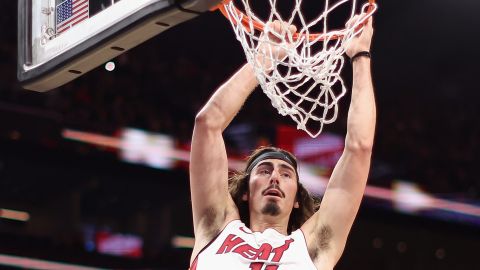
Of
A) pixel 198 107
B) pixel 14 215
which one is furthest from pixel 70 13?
pixel 198 107

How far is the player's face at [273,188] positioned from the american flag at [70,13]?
39.2 inches

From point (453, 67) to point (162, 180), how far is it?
17.8 feet

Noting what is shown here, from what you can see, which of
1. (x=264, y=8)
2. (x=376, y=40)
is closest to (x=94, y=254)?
(x=264, y=8)

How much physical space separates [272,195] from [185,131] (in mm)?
6770

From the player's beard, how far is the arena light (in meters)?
6.33

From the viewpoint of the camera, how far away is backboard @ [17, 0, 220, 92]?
10.00 feet

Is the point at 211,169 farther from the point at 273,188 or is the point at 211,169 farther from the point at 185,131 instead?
the point at 185,131

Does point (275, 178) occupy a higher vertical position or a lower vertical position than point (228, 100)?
lower

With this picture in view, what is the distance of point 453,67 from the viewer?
44.3 feet

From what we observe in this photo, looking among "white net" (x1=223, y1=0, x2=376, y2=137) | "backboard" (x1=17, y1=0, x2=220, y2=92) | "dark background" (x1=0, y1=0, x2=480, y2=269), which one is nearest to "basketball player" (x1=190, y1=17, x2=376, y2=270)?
"white net" (x1=223, y1=0, x2=376, y2=137)

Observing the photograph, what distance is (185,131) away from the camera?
34.3ft

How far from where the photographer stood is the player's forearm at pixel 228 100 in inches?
145

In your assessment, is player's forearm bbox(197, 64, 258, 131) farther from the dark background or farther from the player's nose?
the dark background

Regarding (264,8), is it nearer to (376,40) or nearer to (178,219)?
(376,40)
